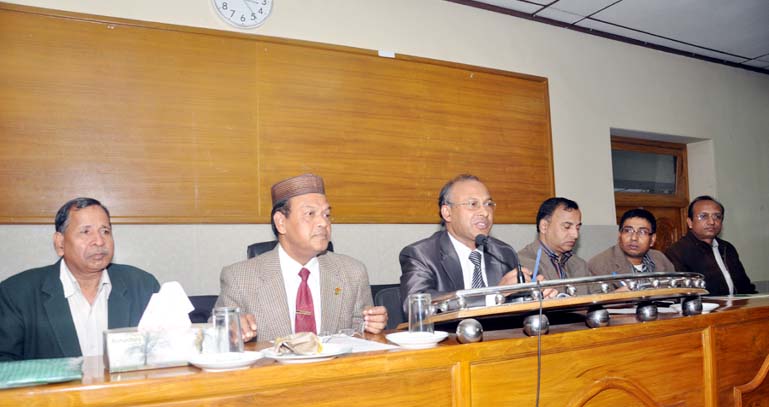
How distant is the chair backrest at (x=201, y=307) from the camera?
289 centimetres

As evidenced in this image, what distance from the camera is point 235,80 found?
341 cm

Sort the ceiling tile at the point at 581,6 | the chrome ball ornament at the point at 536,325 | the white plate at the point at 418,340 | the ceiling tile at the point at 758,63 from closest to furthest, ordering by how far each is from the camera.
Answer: the white plate at the point at 418,340, the chrome ball ornament at the point at 536,325, the ceiling tile at the point at 581,6, the ceiling tile at the point at 758,63

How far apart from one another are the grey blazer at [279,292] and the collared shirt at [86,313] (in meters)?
0.48

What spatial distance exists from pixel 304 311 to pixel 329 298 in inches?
5.3

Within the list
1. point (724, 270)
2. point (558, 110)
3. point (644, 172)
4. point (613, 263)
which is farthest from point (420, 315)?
point (644, 172)

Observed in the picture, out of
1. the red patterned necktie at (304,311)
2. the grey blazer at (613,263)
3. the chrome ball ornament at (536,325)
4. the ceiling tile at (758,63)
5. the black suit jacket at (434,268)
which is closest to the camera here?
the chrome ball ornament at (536,325)

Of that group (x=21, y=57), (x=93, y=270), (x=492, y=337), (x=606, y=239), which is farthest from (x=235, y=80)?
(x=606, y=239)

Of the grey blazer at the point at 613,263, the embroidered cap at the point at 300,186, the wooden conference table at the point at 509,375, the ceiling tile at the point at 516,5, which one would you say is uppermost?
the ceiling tile at the point at 516,5

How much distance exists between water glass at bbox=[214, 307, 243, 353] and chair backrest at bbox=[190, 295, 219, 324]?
5.30 ft

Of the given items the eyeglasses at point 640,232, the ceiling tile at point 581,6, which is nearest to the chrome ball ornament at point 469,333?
the eyeglasses at point 640,232

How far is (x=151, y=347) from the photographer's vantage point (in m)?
1.22

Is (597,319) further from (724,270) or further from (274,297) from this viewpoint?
(724,270)

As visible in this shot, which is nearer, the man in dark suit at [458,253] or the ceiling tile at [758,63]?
the man in dark suit at [458,253]

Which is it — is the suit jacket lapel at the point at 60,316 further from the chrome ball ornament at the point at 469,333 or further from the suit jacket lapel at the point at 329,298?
the chrome ball ornament at the point at 469,333
